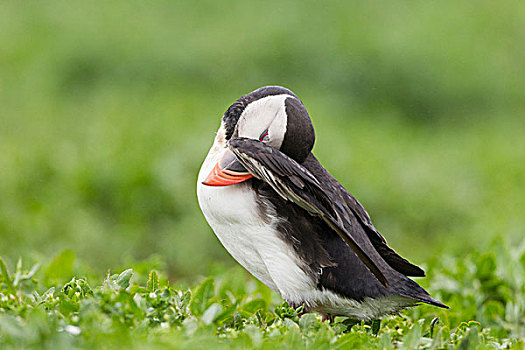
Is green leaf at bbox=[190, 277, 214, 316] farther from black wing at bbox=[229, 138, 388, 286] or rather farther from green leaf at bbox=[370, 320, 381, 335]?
green leaf at bbox=[370, 320, 381, 335]

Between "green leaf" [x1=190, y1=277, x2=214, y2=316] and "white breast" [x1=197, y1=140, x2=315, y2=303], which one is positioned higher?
"white breast" [x1=197, y1=140, x2=315, y2=303]

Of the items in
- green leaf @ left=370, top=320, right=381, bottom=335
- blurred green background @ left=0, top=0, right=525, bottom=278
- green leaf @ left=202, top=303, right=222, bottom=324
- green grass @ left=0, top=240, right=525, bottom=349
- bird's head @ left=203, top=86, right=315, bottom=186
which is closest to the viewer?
green grass @ left=0, top=240, right=525, bottom=349

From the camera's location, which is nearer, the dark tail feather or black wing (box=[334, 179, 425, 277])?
the dark tail feather

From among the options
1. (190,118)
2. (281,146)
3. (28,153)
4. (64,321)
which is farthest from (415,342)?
(190,118)

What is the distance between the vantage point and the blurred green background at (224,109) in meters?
7.75

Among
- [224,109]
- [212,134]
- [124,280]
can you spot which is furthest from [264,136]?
[224,109]

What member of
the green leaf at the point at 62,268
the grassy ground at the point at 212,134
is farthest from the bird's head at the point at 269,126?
the green leaf at the point at 62,268

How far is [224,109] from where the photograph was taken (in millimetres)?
10453

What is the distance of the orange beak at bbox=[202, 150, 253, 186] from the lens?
3580 millimetres

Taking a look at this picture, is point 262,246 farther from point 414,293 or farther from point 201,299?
point 414,293

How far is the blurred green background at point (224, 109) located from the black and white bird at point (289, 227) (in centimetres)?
312

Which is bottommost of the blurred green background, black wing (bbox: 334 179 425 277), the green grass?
the green grass

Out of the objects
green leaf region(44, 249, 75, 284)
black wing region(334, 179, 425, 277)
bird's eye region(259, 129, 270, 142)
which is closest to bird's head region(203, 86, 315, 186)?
bird's eye region(259, 129, 270, 142)

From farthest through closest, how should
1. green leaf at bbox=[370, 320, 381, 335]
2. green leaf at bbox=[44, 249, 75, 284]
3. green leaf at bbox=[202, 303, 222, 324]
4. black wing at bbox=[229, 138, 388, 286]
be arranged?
1. green leaf at bbox=[44, 249, 75, 284]
2. green leaf at bbox=[370, 320, 381, 335]
3. black wing at bbox=[229, 138, 388, 286]
4. green leaf at bbox=[202, 303, 222, 324]
